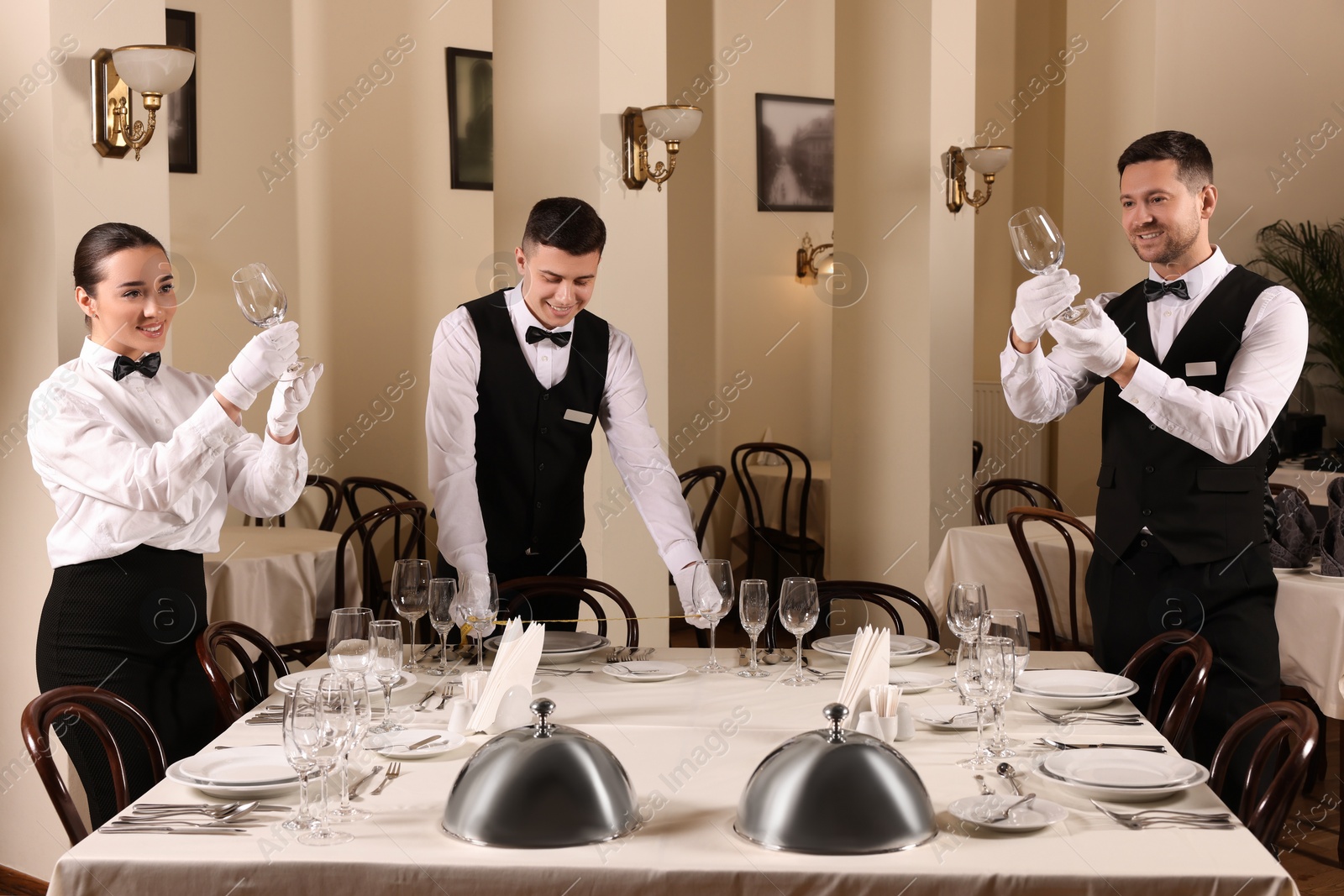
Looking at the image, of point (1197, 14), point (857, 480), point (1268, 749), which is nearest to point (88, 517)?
point (1268, 749)

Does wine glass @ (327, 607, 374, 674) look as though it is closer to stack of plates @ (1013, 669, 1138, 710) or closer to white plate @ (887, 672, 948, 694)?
white plate @ (887, 672, 948, 694)

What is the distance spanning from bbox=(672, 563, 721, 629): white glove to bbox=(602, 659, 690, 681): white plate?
9 cm

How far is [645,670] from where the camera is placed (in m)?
2.46

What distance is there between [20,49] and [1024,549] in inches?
122

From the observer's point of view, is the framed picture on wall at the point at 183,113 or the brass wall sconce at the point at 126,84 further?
the framed picture on wall at the point at 183,113

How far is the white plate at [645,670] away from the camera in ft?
7.91

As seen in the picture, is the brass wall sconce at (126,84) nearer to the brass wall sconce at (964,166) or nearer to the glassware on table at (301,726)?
the glassware on table at (301,726)

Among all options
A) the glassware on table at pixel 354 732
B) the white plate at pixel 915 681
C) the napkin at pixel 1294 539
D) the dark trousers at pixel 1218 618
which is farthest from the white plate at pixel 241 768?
the napkin at pixel 1294 539

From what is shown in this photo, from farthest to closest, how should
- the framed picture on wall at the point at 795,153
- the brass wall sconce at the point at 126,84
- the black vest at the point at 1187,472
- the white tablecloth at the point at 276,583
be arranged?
the framed picture on wall at the point at 795,153 < the white tablecloth at the point at 276,583 < the brass wall sconce at the point at 126,84 < the black vest at the point at 1187,472

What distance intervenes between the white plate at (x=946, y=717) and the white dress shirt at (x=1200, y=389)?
0.79 m

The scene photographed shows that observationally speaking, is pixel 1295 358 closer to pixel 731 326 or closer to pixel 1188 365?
pixel 1188 365

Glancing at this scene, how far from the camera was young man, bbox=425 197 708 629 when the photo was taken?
121 inches

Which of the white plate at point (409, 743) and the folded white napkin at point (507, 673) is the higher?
the folded white napkin at point (507, 673)

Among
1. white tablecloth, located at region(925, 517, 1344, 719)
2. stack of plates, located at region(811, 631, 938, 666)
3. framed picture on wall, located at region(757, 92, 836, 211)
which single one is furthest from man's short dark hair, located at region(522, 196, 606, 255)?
framed picture on wall, located at region(757, 92, 836, 211)
